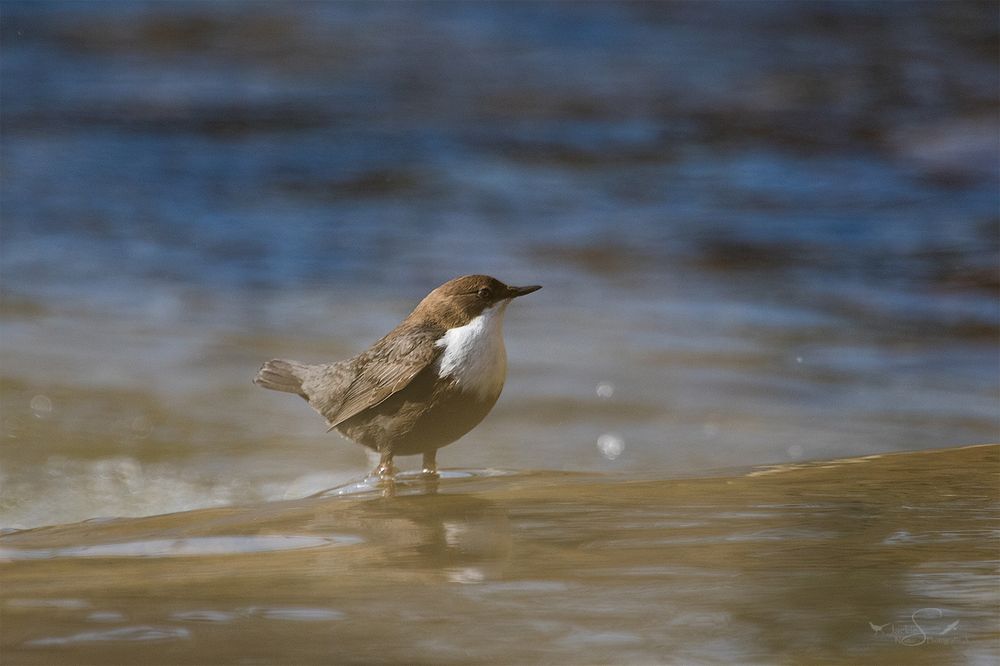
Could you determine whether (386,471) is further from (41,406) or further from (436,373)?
(41,406)

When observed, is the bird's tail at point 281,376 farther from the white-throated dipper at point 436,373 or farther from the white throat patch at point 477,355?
the white throat patch at point 477,355

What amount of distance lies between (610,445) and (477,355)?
195 centimetres

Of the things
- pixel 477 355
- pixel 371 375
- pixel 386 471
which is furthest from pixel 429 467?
pixel 477 355

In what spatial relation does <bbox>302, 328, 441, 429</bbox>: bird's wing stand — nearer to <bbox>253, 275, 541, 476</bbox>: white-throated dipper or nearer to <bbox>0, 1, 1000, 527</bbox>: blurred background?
<bbox>253, 275, 541, 476</bbox>: white-throated dipper

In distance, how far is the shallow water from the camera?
255cm

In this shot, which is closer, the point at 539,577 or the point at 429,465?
the point at 539,577

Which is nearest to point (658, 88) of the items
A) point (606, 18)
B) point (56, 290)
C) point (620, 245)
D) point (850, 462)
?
point (606, 18)

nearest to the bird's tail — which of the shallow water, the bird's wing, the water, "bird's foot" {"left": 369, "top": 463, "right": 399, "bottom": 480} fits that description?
the bird's wing

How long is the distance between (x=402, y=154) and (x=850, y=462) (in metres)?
9.20

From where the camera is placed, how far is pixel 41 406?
20.0 ft

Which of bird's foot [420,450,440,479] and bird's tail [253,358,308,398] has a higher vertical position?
bird's tail [253,358,308,398]

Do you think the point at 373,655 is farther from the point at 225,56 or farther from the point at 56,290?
the point at 225,56

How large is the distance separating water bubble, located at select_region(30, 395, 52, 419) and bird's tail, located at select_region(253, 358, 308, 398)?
181cm

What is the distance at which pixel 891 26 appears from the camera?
16.1m
